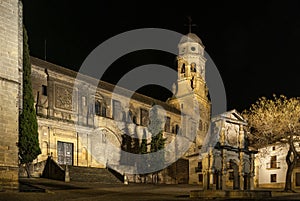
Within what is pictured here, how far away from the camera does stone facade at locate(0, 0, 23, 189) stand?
2014 centimetres

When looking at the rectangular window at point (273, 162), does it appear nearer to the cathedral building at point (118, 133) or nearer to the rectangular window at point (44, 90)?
the cathedral building at point (118, 133)

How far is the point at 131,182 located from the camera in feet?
117

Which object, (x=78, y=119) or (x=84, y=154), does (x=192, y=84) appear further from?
(x=84, y=154)

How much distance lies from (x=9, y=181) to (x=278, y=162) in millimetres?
29106

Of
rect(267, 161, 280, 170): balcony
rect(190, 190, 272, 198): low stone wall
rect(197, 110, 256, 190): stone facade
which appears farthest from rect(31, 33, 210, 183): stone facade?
rect(190, 190, 272, 198): low stone wall

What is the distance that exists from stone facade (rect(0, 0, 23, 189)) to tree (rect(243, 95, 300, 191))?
17.6 m

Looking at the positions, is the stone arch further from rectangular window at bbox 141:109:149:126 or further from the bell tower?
the bell tower

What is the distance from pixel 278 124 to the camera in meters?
31.1

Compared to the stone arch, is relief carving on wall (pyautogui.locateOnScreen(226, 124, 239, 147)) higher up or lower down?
higher up

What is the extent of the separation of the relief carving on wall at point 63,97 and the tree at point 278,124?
14.6 metres

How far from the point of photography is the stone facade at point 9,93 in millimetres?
20141

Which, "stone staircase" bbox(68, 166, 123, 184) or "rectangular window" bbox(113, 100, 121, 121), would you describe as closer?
Answer: "stone staircase" bbox(68, 166, 123, 184)

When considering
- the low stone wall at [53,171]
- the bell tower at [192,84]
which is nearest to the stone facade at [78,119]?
the low stone wall at [53,171]

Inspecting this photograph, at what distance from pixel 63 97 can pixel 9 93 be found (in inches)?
666
